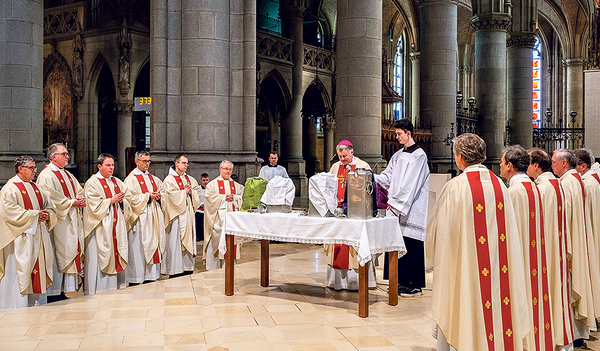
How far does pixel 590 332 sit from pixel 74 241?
550cm

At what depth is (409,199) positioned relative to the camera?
244 inches

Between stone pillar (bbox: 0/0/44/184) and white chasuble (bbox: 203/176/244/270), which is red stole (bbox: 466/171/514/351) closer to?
white chasuble (bbox: 203/176/244/270)

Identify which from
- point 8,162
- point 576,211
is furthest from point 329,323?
point 8,162

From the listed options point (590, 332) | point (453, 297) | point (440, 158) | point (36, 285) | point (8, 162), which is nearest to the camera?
point (453, 297)

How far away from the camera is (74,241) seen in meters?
6.64

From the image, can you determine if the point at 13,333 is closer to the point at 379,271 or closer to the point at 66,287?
the point at 66,287

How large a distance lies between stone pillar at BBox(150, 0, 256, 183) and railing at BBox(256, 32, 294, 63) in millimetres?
10607

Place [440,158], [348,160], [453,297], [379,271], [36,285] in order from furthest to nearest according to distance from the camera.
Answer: [440,158] → [379,271] → [348,160] → [36,285] → [453,297]

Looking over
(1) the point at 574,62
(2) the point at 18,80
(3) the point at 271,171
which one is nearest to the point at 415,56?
(1) the point at 574,62

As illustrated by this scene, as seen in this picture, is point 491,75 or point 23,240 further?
point 491,75

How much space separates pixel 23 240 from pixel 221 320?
239cm

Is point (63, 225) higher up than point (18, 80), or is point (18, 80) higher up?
point (18, 80)

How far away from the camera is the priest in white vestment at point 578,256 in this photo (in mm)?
4879

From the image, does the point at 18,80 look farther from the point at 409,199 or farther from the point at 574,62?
the point at 574,62
